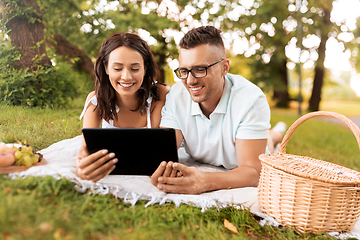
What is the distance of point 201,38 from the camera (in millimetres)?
2461

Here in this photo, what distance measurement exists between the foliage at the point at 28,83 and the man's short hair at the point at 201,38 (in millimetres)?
1298

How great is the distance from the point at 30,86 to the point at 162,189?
148cm

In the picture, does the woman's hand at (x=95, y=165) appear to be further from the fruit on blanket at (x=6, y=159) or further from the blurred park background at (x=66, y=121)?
the fruit on blanket at (x=6, y=159)

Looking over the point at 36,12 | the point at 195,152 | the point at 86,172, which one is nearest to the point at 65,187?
the point at 86,172

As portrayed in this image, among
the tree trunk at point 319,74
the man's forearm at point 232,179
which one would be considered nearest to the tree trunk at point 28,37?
the man's forearm at point 232,179

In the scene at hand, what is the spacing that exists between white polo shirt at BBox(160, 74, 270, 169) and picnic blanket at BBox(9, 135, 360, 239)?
0.51 metres

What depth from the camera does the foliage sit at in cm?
233

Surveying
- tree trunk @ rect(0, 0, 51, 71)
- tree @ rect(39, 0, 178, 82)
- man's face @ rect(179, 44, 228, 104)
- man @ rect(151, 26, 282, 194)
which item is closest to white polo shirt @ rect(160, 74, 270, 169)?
man @ rect(151, 26, 282, 194)

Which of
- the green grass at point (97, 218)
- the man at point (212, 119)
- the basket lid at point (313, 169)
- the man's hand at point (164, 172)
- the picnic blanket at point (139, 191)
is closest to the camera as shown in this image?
the green grass at point (97, 218)

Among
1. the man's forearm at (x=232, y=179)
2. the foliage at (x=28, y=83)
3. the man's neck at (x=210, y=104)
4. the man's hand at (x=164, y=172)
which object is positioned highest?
the foliage at (x=28, y=83)

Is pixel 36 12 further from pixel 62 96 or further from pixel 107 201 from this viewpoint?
pixel 107 201

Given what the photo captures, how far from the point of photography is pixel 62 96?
2.88 m

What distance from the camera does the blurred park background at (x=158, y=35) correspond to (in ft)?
8.11

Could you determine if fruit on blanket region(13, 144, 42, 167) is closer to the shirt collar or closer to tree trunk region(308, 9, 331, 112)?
the shirt collar
